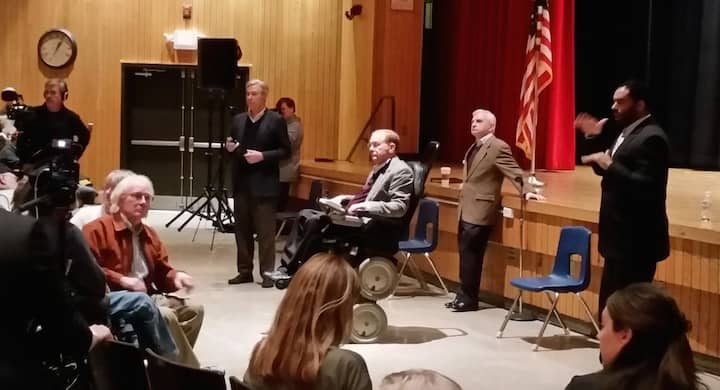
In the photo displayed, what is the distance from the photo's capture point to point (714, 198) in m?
8.90

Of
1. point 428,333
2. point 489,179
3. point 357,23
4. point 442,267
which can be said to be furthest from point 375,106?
point 428,333

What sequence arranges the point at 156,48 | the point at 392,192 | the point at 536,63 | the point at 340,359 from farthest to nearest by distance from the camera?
1. the point at 156,48
2. the point at 536,63
3. the point at 392,192
4. the point at 340,359

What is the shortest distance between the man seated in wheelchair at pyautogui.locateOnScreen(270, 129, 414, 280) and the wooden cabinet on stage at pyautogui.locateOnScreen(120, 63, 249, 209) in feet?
20.0

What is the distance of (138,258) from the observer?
4562mm

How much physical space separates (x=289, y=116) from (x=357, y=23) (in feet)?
6.08

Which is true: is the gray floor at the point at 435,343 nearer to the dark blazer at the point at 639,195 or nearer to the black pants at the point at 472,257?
the black pants at the point at 472,257

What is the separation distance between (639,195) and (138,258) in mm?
2537

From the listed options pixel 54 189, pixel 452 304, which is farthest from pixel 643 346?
pixel 452 304

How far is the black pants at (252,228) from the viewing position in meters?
7.88

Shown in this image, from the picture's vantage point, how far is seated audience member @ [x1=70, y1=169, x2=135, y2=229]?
4855 millimetres

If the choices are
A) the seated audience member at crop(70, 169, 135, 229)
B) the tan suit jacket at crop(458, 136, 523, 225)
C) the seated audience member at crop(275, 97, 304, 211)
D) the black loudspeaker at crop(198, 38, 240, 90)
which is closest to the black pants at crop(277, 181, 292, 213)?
the seated audience member at crop(275, 97, 304, 211)

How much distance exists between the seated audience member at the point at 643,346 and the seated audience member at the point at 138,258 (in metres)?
2.26

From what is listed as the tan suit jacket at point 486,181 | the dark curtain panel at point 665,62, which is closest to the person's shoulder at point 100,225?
the tan suit jacket at point 486,181

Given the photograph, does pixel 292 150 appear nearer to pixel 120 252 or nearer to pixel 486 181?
pixel 486 181
